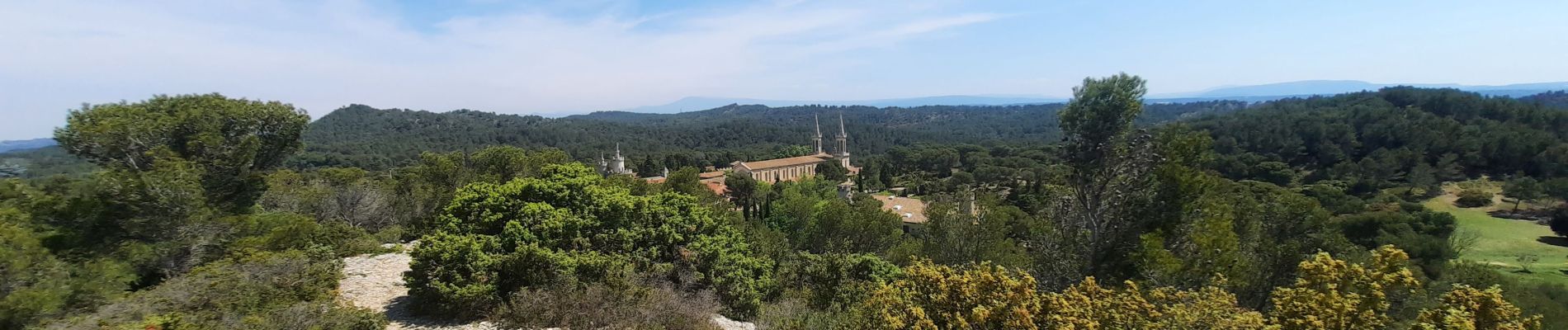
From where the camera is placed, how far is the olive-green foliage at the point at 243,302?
Answer: 24.8ft

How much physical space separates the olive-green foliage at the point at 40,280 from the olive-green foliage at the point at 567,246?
3.87 m

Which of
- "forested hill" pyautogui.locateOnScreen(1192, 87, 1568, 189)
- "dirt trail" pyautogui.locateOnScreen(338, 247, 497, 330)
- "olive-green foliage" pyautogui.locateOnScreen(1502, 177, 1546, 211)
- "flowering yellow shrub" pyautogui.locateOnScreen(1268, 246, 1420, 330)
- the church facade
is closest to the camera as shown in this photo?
"flowering yellow shrub" pyautogui.locateOnScreen(1268, 246, 1420, 330)

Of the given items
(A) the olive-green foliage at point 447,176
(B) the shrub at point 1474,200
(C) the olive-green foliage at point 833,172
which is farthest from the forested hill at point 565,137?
(B) the shrub at point 1474,200

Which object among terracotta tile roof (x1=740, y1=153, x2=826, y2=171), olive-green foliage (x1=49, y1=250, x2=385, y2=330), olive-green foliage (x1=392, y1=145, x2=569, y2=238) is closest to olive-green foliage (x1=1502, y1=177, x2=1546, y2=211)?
terracotta tile roof (x1=740, y1=153, x2=826, y2=171)

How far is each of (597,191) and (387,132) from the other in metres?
127

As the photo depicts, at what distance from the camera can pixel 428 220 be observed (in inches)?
703

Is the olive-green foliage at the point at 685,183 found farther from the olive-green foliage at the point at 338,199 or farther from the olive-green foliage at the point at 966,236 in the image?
the olive-green foliage at the point at 966,236

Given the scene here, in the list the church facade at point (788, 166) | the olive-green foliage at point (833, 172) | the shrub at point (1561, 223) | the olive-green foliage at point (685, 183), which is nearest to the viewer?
the olive-green foliage at point (685, 183)

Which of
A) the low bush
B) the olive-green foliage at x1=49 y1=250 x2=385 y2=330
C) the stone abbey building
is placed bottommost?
the stone abbey building

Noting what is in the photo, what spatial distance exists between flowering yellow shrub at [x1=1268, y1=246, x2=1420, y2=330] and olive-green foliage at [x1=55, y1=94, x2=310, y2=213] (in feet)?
51.2

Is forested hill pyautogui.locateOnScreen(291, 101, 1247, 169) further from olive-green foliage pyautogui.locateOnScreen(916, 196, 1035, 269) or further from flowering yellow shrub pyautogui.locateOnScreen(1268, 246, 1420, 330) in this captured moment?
flowering yellow shrub pyautogui.locateOnScreen(1268, 246, 1420, 330)

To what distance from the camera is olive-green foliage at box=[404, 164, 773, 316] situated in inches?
388

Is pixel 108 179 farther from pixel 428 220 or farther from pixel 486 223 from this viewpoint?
pixel 428 220

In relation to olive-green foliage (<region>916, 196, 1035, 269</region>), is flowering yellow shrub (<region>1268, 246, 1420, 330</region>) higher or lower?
higher
